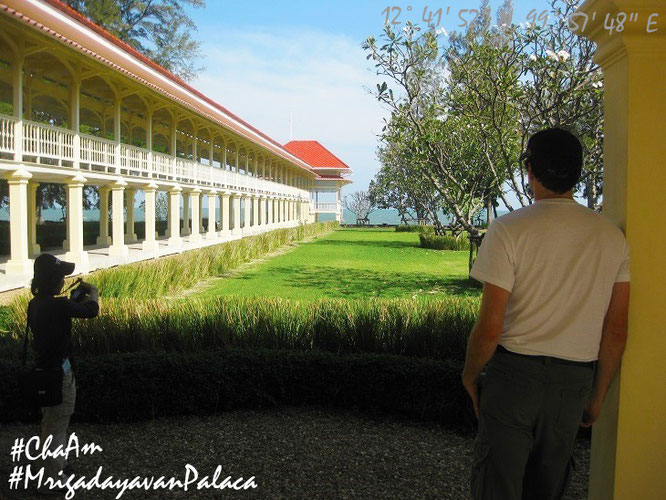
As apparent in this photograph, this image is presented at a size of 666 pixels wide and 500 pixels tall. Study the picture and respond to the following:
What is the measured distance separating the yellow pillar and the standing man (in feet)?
1.23

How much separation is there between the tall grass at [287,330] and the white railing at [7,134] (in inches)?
253

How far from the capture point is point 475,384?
7.58ft

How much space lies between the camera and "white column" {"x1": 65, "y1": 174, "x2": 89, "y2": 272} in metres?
14.6

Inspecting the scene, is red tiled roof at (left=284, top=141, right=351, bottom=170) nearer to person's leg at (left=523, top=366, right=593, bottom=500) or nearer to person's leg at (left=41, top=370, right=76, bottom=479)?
person's leg at (left=41, top=370, right=76, bottom=479)

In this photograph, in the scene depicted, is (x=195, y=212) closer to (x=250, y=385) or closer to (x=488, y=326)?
(x=250, y=385)

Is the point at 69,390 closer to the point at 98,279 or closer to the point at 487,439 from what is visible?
the point at 487,439

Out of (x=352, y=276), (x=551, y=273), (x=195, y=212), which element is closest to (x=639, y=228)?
(x=551, y=273)

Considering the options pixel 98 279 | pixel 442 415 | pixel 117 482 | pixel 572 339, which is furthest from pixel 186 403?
pixel 98 279

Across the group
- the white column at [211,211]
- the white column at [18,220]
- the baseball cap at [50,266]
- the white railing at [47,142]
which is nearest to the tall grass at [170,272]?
the white column at [18,220]

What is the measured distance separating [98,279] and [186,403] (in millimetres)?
6301

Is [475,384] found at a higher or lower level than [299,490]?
higher

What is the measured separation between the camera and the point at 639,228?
2.51 m

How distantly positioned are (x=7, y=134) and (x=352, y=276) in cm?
903

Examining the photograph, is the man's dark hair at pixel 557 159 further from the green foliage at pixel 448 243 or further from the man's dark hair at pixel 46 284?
the green foliage at pixel 448 243
